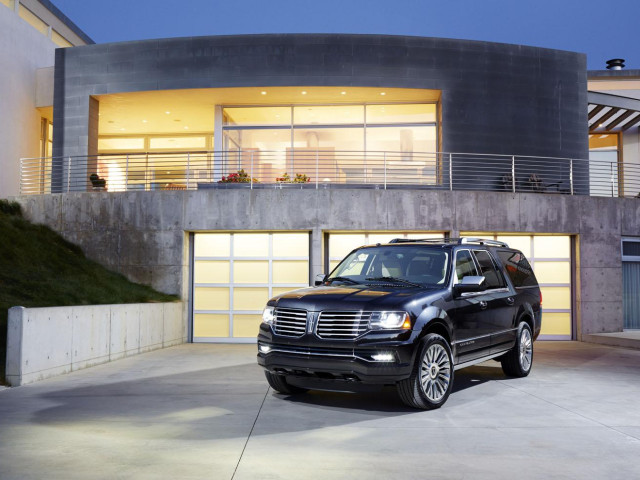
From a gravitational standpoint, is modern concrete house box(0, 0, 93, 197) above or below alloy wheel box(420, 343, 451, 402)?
above

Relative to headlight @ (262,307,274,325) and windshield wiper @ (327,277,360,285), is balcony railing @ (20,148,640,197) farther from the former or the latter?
headlight @ (262,307,274,325)

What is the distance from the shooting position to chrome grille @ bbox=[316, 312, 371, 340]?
7367mm

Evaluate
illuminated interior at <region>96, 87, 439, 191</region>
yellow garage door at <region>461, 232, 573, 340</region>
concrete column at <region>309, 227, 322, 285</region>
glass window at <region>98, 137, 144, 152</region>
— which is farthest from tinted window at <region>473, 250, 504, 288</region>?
glass window at <region>98, 137, 144, 152</region>

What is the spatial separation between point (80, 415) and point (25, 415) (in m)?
0.62

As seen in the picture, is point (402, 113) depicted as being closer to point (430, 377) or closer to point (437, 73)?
point (437, 73)

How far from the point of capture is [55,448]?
19.0ft

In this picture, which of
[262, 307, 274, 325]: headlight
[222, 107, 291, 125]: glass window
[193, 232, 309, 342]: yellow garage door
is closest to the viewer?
[262, 307, 274, 325]: headlight

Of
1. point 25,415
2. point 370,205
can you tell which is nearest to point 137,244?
point 370,205

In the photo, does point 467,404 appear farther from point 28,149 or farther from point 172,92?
point 28,149

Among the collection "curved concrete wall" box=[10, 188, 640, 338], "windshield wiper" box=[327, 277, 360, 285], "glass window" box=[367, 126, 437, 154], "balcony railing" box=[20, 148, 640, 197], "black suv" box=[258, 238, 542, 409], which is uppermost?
"glass window" box=[367, 126, 437, 154]

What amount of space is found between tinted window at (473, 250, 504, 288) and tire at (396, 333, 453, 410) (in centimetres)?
A: 185

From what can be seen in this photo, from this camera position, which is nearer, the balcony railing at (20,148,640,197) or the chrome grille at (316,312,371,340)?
the chrome grille at (316,312,371,340)

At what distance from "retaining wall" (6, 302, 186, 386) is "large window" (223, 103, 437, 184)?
8469 mm

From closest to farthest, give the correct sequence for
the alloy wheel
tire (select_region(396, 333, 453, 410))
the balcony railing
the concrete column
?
tire (select_region(396, 333, 453, 410)) < the alloy wheel < the concrete column < the balcony railing
